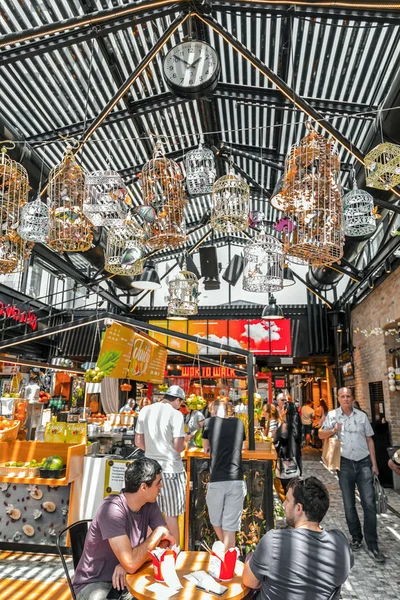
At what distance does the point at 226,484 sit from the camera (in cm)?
418

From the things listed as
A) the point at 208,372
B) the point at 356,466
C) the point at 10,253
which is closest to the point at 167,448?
the point at 356,466

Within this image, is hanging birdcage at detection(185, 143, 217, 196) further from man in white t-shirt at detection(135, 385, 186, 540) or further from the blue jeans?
the blue jeans

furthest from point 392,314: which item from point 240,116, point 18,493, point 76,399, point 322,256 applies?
point 76,399

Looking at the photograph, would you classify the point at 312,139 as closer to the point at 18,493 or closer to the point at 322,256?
the point at 322,256

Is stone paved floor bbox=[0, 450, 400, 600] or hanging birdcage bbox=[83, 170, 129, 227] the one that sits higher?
hanging birdcage bbox=[83, 170, 129, 227]

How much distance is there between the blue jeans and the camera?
14.6ft

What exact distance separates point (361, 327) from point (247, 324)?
4297 mm

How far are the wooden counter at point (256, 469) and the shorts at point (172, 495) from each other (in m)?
0.49

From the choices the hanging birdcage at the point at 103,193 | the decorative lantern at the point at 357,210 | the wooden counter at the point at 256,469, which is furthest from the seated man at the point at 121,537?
the decorative lantern at the point at 357,210

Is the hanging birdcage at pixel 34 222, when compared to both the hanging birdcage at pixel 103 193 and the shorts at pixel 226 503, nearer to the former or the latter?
the hanging birdcage at pixel 103 193

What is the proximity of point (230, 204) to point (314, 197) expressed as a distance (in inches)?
41.3

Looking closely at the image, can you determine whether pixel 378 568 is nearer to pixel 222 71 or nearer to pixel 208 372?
pixel 222 71

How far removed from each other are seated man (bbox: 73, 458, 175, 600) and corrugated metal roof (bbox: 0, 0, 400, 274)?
278 centimetres

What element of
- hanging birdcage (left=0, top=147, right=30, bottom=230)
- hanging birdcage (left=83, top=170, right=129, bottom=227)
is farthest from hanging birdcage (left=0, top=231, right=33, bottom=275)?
hanging birdcage (left=83, top=170, right=129, bottom=227)
